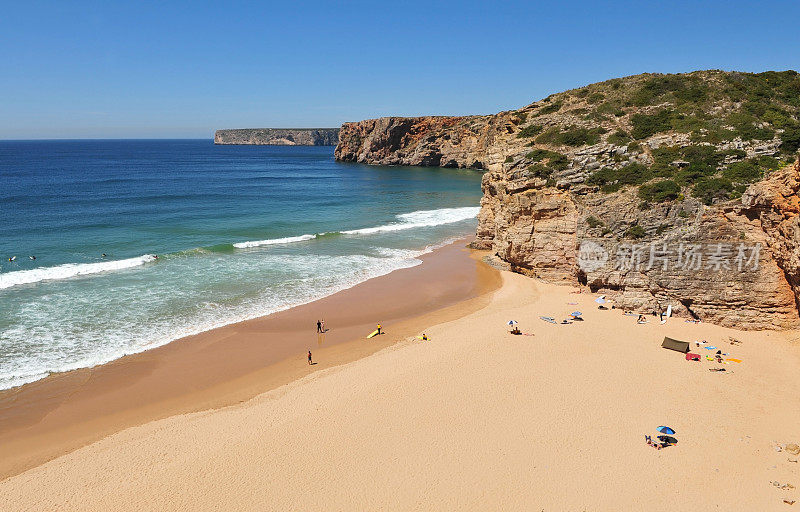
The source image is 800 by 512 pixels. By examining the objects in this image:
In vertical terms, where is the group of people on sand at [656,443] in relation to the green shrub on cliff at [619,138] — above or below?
below

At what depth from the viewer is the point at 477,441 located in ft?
37.0

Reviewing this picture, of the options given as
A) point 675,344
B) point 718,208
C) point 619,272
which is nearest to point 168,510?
point 675,344

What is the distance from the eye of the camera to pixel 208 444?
11328 mm

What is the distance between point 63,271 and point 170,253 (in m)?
6.10

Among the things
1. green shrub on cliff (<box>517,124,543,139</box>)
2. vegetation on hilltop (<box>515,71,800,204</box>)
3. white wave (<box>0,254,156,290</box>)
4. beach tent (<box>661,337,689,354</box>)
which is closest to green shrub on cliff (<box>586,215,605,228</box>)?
vegetation on hilltop (<box>515,71,800,204</box>)

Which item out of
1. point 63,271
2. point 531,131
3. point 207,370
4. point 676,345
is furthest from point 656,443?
point 63,271

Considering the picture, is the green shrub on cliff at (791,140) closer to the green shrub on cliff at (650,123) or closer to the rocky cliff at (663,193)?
the rocky cliff at (663,193)

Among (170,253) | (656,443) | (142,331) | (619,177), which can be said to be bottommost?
(142,331)

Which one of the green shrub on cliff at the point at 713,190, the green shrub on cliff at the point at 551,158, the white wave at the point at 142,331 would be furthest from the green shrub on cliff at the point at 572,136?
the white wave at the point at 142,331

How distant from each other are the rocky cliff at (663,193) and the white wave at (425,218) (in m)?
11.3

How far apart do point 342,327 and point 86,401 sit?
9535 mm

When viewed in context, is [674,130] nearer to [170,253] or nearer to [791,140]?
[791,140]

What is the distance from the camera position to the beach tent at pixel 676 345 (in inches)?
608

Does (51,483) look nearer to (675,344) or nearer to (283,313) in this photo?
(283,313)
